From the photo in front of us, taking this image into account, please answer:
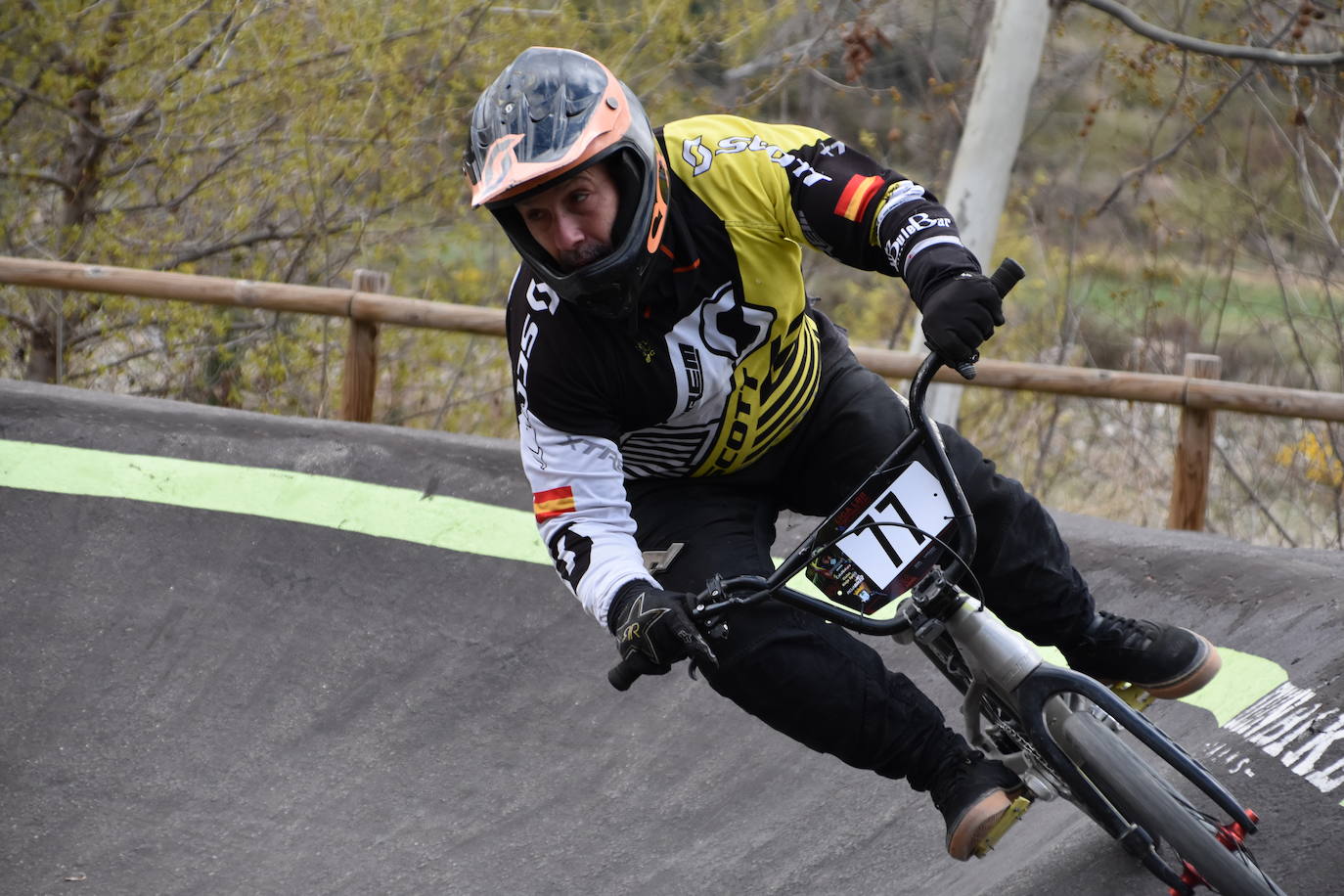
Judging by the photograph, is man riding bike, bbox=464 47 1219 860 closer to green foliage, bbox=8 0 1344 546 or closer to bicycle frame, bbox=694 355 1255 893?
bicycle frame, bbox=694 355 1255 893

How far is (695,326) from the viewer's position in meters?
2.85

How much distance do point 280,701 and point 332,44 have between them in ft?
18.7

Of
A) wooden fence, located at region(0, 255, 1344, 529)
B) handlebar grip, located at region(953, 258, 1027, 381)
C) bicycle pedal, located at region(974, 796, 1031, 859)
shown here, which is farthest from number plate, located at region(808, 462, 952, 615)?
wooden fence, located at region(0, 255, 1344, 529)

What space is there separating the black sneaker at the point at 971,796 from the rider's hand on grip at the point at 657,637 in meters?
0.69

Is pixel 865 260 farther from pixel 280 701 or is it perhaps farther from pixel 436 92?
pixel 436 92

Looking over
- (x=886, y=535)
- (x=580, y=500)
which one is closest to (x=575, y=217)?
(x=580, y=500)

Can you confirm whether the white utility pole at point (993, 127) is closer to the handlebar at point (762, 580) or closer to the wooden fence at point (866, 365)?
the wooden fence at point (866, 365)

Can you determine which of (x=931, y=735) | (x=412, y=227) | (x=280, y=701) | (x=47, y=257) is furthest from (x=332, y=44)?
(x=931, y=735)

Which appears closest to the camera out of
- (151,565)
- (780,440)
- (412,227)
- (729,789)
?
(780,440)

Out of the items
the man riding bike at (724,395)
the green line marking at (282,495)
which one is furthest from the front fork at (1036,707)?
the green line marking at (282,495)

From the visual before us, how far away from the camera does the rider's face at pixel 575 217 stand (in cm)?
260

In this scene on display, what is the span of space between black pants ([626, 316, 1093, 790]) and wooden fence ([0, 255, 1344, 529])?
2648mm

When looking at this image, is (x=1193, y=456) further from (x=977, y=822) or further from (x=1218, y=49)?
(x=1218, y=49)

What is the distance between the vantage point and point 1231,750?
3.28m
